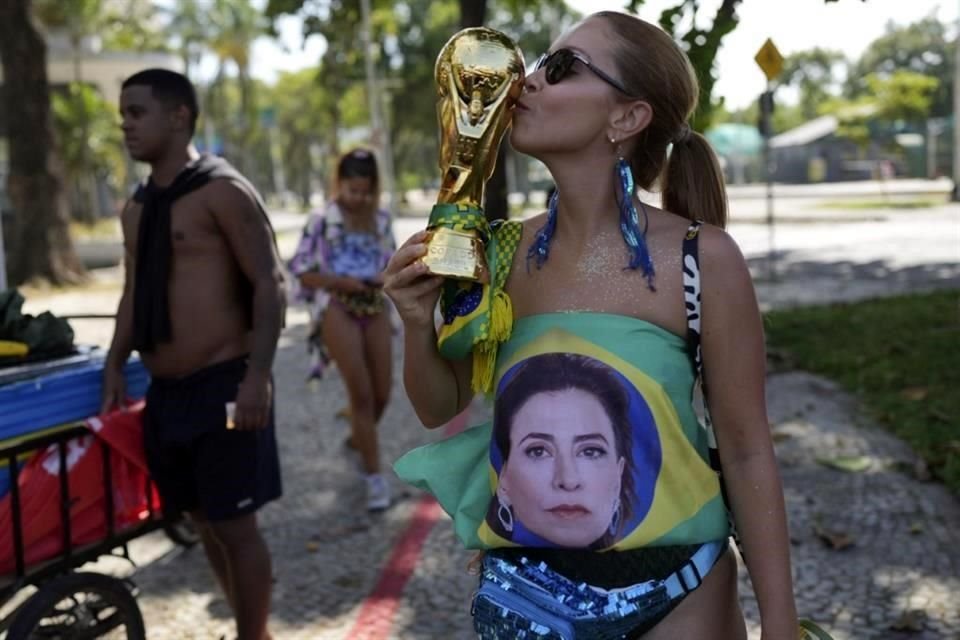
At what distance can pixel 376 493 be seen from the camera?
224 inches

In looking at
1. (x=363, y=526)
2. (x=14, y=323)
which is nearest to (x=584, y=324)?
(x=14, y=323)

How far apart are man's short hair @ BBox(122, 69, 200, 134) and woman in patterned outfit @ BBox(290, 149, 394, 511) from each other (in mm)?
2168

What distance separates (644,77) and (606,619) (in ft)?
2.91

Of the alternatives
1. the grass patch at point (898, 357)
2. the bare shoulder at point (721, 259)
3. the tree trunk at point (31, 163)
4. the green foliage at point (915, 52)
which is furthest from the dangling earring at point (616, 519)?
the green foliage at point (915, 52)

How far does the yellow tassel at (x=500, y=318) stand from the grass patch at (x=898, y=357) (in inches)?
122

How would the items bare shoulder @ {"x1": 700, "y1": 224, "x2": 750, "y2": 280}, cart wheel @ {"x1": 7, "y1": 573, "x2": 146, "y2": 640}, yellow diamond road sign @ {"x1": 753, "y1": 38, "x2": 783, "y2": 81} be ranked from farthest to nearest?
yellow diamond road sign @ {"x1": 753, "y1": 38, "x2": 783, "y2": 81}
cart wheel @ {"x1": 7, "y1": 573, "x2": 146, "y2": 640}
bare shoulder @ {"x1": 700, "y1": 224, "x2": 750, "y2": 280}

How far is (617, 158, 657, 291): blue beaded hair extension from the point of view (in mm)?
1748

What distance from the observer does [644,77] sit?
1.76m

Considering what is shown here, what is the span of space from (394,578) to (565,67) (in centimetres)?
335

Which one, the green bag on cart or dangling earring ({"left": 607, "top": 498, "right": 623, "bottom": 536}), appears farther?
the green bag on cart

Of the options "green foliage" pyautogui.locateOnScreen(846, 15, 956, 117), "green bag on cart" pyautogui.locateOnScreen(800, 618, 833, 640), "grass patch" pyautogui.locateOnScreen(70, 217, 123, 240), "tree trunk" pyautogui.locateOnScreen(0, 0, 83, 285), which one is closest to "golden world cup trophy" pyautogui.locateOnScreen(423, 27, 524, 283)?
"green bag on cart" pyautogui.locateOnScreen(800, 618, 833, 640)

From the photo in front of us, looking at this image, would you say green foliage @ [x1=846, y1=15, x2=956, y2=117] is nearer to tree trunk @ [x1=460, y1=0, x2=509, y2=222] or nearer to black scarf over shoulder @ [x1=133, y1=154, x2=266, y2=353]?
tree trunk @ [x1=460, y1=0, x2=509, y2=222]

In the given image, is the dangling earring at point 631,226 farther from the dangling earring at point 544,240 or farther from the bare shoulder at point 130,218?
the bare shoulder at point 130,218

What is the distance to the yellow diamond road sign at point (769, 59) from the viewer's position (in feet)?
33.0
